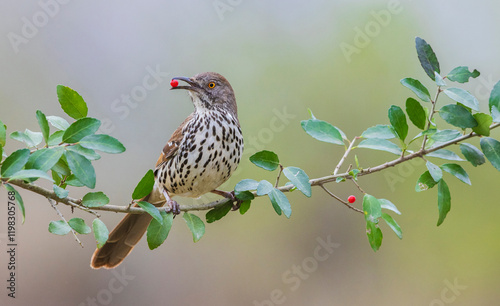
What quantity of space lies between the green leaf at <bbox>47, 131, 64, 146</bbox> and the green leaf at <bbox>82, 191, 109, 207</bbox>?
0.19 meters

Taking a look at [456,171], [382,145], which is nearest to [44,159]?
[382,145]

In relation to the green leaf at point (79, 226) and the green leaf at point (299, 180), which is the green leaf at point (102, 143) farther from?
the green leaf at point (299, 180)

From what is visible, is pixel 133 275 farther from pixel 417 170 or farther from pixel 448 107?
pixel 448 107

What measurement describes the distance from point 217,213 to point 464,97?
3.32ft

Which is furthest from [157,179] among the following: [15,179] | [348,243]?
[348,243]

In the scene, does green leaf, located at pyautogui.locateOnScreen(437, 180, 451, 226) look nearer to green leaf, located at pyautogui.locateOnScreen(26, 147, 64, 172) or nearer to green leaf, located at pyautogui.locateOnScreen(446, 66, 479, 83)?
green leaf, located at pyautogui.locateOnScreen(446, 66, 479, 83)

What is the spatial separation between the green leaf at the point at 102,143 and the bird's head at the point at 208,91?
45.7 inches

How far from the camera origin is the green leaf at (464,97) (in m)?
1.81

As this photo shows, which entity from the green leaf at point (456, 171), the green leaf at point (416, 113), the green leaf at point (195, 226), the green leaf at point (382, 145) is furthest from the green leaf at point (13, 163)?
the green leaf at point (456, 171)

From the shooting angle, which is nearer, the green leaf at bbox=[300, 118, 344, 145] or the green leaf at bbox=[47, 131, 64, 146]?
the green leaf at bbox=[47, 131, 64, 146]

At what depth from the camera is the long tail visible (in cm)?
248

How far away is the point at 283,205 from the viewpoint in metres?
1.86

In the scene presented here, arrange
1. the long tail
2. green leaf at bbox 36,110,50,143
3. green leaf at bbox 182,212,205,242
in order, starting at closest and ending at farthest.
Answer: green leaf at bbox 36,110,50,143, green leaf at bbox 182,212,205,242, the long tail

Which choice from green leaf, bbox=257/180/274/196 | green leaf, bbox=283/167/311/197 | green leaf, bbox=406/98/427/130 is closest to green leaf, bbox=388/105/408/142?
green leaf, bbox=406/98/427/130
